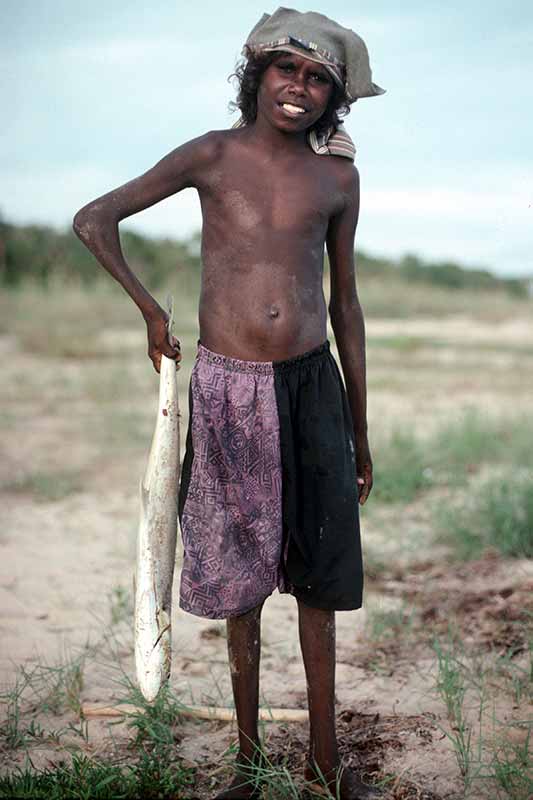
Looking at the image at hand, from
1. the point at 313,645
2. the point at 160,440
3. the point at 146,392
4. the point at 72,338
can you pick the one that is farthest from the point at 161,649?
the point at 72,338

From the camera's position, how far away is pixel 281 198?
2.10 meters

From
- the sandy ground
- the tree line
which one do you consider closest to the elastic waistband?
the sandy ground

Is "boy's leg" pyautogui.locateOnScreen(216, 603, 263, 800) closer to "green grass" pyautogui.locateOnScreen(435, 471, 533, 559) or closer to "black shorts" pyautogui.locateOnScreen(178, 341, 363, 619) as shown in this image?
"black shorts" pyautogui.locateOnScreen(178, 341, 363, 619)

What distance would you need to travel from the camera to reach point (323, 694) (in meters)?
2.21

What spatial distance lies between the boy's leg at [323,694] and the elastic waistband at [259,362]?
60cm

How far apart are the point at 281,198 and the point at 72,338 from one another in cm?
930

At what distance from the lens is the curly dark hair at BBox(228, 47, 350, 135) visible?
213cm

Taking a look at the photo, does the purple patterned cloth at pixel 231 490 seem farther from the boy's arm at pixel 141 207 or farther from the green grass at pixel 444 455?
the green grass at pixel 444 455

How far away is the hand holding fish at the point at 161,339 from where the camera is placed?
6.98 ft

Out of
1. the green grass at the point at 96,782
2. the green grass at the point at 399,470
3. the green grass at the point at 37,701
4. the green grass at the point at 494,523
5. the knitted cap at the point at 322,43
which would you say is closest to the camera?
the knitted cap at the point at 322,43

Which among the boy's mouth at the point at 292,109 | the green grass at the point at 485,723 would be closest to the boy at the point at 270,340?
the boy's mouth at the point at 292,109

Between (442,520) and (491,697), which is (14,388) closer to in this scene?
(442,520)

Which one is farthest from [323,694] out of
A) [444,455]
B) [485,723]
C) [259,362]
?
[444,455]

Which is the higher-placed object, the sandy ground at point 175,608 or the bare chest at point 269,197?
the bare chest at point 269,197
